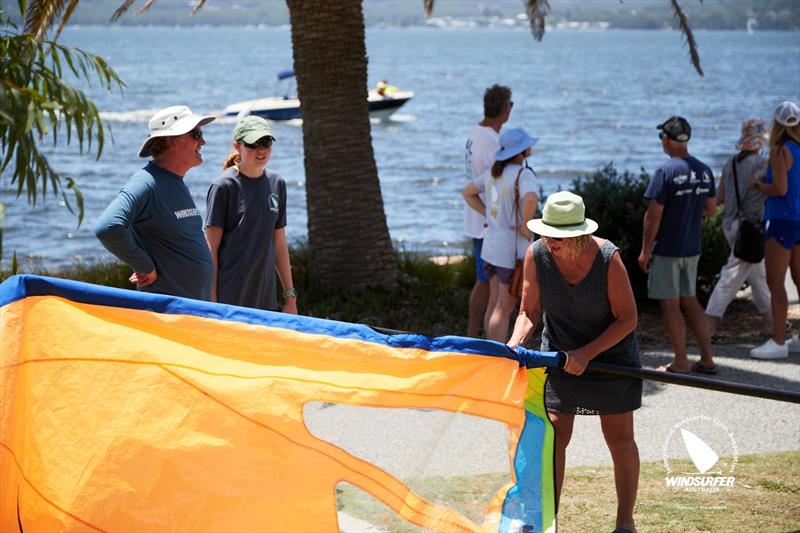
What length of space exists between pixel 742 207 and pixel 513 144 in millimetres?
2505

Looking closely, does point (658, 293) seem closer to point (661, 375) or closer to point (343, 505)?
point (661, 375)

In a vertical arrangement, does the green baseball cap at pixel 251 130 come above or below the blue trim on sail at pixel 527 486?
above

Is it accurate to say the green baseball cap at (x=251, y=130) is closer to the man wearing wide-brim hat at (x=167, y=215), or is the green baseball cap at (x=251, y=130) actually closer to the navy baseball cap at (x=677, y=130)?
the man wearing wide-brim hat at (x=167, y=215)

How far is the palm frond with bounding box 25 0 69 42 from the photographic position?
10.1 m

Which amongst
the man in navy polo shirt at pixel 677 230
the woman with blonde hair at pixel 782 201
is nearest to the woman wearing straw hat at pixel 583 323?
the man in navy polo shirt at pixel 677 230

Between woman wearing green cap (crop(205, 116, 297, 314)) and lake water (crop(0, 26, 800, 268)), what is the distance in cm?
175

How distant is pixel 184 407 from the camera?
386 centimetres

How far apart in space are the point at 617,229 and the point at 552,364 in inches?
213

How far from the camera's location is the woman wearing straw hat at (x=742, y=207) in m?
8.25

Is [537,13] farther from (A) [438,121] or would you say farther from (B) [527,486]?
(A) [438,121]

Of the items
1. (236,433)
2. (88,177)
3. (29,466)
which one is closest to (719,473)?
(236,433)

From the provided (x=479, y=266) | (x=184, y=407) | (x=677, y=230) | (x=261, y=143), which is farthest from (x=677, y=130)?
(x=184, y=407)

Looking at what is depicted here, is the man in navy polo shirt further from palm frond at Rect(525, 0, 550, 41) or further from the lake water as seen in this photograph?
palm frond at Rect(525, 0, 550, 41)

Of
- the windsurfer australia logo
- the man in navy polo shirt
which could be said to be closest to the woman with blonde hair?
the man in navy polo shirt
